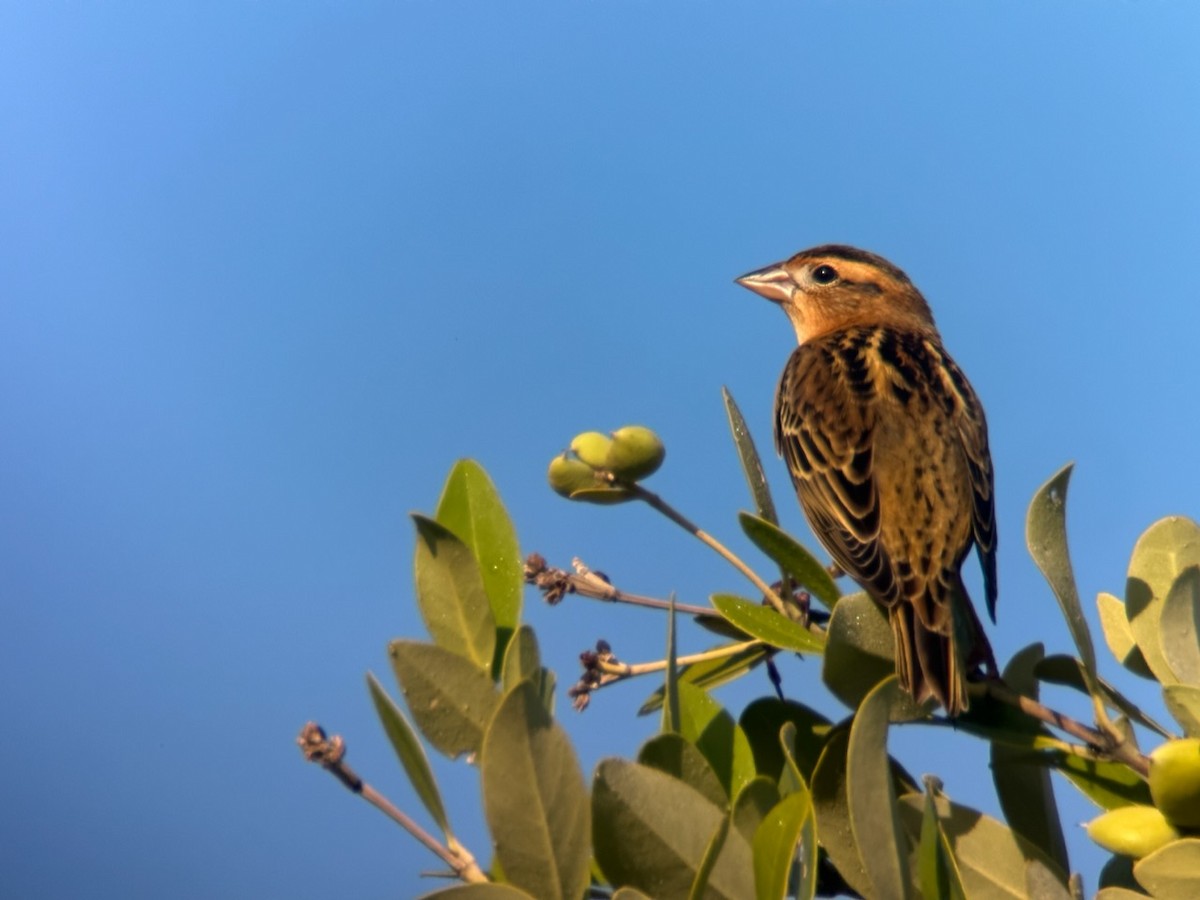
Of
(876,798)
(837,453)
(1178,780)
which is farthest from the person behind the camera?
(837,453)

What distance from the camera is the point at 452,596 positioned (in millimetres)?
1576

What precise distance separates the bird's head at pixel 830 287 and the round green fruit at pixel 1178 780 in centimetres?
327

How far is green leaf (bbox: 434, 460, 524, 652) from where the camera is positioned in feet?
5.53

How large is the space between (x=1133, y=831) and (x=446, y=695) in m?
0.82

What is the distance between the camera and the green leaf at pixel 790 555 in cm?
173

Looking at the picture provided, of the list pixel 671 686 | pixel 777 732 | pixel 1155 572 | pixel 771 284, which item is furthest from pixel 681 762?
pixel 771 284

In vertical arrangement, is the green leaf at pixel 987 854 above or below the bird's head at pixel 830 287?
below

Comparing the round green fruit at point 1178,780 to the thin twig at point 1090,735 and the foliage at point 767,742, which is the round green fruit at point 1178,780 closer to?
the foliage at point 767,742

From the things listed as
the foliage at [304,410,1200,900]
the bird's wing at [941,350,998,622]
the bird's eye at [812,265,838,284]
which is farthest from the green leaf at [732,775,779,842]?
the bird's eye at [812,265,838,284]

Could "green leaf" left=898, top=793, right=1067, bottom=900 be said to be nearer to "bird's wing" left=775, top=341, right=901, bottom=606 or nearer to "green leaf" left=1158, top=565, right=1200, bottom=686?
"green leaf" left=1158, top=565, right=1200, bottom=686

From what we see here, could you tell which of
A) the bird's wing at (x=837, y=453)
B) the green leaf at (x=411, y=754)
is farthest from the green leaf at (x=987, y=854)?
the bird's wing at (x=837, y=453)

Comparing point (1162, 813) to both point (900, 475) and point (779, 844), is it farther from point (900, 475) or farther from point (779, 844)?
point (900, 475)

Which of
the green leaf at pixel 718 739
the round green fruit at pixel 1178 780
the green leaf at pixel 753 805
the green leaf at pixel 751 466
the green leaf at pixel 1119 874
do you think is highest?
the green leaf at pixel 751 466

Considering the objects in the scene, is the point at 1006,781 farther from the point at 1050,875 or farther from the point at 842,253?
the point at 842,253
